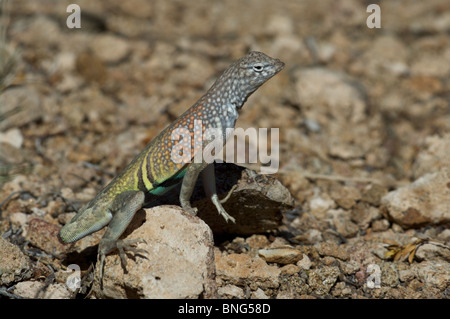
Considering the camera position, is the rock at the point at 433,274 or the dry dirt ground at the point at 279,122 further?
the dry dirt ground at the point at 279,122

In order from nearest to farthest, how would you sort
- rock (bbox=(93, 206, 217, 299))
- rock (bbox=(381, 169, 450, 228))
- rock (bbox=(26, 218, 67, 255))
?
1. rock (bbox=(93, 206, 217, 299))
2. rock (bbox=(26, 218, 67, 255))
3. rock (bbox=(381, 169, 450, 228))

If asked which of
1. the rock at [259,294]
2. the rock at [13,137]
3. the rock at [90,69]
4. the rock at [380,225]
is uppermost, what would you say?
the rock at [90,69]

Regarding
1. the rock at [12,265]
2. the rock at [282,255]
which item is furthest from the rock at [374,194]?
the rock at [12,265]

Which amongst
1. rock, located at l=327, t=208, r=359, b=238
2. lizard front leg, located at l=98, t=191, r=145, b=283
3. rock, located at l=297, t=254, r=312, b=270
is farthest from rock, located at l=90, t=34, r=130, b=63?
rock, located at l=297, t=254, r=312, b=270

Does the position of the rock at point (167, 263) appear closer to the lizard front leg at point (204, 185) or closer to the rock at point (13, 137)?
the lizard front leg at point (204, 185)

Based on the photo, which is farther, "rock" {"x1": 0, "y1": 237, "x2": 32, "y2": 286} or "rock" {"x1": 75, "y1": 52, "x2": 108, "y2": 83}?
"rock" {"x1": 75, "y1": 52, "x2": 108, "y2": 83}

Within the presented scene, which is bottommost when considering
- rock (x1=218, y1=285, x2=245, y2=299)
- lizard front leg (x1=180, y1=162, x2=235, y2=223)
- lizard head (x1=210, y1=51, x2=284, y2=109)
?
rock (x1=218, y1=285, x2=245, y2=299)

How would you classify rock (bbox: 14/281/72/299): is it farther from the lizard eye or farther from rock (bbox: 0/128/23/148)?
rock (bbox: 0/128/23/148)

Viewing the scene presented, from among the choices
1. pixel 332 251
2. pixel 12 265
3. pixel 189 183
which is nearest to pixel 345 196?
pixel 332 251
